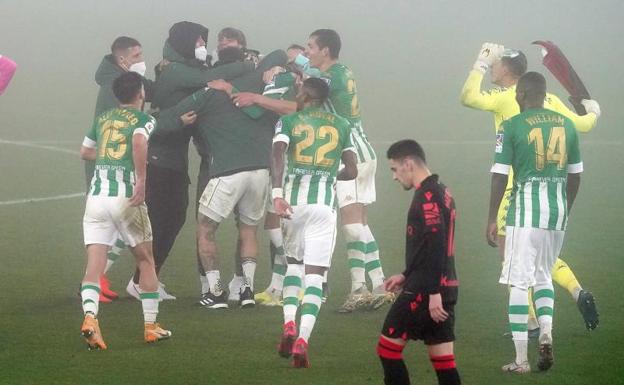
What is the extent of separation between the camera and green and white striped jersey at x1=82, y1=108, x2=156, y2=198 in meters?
11.0

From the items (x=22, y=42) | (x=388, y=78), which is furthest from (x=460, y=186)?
(x=22, y=42)

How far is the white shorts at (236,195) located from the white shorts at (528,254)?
2807mm

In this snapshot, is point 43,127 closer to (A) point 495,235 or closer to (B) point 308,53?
(B) point 308,53

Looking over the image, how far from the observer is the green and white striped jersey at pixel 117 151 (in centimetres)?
1105

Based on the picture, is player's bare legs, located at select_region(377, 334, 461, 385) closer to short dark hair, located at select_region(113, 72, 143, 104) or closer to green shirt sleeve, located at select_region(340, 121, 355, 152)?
green shirt sleeve, located at select_region(340, 121, 355, 152)

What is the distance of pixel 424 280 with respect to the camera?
8672 mm


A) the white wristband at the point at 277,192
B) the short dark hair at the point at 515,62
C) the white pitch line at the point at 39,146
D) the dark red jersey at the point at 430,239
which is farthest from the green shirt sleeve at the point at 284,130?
the white pitch line at the point at 39,146

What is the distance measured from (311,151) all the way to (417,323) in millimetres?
2462

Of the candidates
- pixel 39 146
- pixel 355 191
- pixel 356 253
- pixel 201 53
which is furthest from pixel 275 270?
pixel 39 146

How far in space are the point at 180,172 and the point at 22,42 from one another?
26.5 m

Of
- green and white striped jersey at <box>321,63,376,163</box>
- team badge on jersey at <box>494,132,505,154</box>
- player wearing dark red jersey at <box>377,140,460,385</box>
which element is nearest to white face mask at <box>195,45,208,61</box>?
green and white striped jersey at <box>321,63,376,163</box>

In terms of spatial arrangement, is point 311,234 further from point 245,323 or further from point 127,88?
point 127,88

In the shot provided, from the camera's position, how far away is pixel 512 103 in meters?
11.7

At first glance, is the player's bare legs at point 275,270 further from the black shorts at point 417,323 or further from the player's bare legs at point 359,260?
the black shorts at point 417,323
